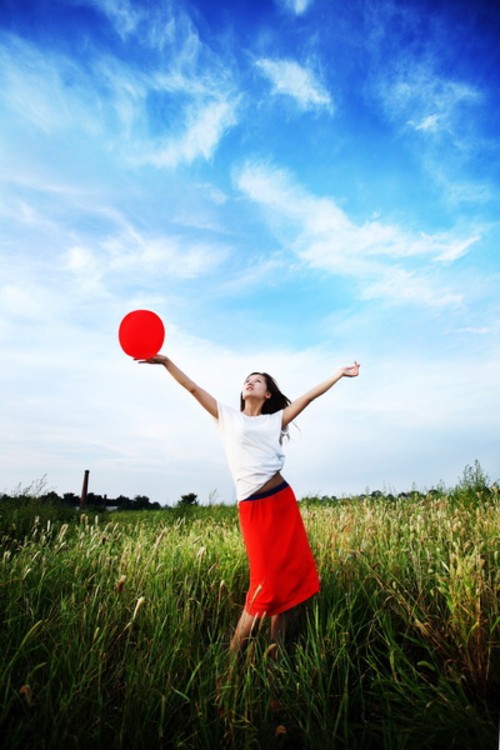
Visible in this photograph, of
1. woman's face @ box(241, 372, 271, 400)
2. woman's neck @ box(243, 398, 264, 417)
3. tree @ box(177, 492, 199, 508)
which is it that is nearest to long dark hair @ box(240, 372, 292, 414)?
woman's face @ box(241, 372, 271, 400)

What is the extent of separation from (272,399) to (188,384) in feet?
3.04

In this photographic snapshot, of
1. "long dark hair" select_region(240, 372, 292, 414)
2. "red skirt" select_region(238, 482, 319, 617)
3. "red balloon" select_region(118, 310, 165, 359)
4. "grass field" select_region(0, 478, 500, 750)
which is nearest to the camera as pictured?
"grass field" select_region(0, 478, 500, 750)

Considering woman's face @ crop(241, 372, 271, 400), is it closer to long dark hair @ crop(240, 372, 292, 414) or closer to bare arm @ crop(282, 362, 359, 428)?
long dark hair @ crop(240, 372, 292, 414)

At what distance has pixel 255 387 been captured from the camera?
4.34 metres

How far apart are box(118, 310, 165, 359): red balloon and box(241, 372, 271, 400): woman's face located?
2.76 ft

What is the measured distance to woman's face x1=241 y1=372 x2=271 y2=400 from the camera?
4320 millimetres

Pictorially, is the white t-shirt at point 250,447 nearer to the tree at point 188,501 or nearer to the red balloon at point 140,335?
the red balloon at point 140,335

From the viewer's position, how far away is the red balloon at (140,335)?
3838 millimetres

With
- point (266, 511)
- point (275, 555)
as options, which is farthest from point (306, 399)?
point (275, 555)

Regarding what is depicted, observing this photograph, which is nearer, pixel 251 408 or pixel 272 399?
pixel 251 408

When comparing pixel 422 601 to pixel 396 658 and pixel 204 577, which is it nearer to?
pixel 396 658

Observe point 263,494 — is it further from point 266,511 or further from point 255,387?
point 255,387

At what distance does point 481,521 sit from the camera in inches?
256

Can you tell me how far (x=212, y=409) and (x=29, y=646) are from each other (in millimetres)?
1970
